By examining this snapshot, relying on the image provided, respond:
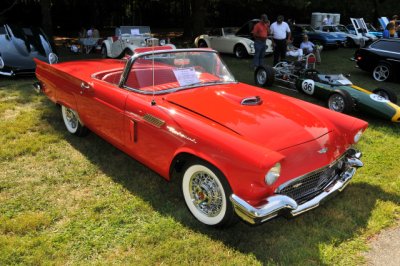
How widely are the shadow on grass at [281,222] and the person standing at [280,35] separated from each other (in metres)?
7.95

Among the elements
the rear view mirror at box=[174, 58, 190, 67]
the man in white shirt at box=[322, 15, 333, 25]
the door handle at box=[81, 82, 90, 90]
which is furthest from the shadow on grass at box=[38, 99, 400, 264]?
the man in white shirt at box=[322, 15, 333, 25]

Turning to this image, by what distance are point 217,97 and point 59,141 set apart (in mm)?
2657

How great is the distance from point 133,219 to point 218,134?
1.23m

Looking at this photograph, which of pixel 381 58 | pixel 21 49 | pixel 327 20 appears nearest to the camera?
pixel 21 49

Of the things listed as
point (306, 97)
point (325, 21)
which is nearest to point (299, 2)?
point (325, 21)

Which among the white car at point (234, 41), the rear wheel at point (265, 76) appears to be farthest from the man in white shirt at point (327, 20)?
the rear wheel at point (265, 76)

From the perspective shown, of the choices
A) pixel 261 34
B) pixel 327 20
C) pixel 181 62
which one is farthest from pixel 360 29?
pixel 181 62

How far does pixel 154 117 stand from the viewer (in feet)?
11.5

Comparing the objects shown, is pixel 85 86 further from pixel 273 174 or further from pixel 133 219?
pixel 273 174

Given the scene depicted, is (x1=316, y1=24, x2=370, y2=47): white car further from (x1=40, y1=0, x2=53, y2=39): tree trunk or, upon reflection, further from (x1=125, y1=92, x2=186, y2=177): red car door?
(x1=125, y1=92, x2=186, y2=177): red car door

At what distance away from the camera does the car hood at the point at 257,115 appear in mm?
3166

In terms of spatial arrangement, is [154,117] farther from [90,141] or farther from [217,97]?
[90,141]

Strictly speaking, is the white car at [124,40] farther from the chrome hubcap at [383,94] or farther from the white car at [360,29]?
the white car at [360,29]

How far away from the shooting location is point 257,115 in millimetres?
A: 3475
